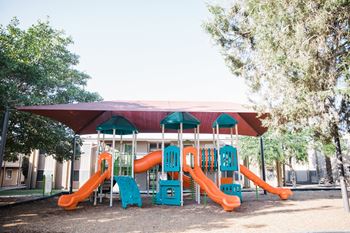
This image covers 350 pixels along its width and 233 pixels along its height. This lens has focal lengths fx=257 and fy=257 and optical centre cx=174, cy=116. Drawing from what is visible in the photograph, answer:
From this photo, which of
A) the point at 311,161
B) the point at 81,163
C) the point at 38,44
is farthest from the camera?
the point at 311,161

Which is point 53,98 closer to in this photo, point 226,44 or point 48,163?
point 226,44

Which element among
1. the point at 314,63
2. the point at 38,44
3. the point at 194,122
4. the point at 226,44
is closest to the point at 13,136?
the point at 38,44

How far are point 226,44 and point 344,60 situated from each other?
6.88 metres

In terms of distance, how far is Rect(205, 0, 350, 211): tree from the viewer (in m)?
8.62

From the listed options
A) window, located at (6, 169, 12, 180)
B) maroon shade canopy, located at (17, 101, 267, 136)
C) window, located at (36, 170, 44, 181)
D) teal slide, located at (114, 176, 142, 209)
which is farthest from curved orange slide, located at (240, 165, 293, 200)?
window, located at (6, 169, 12, 180)

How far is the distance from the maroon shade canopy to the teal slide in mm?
3245

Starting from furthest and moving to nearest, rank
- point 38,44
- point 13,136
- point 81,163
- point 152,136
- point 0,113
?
point 81,163
point 152,136
point 38,44
point 13,136
point 0,113

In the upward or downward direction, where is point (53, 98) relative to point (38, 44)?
downward

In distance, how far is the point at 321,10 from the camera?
848 cm

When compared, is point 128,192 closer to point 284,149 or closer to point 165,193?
point 165,193

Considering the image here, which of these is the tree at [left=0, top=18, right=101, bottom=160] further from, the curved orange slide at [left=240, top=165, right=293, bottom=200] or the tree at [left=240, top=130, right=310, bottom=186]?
the tree at [left=240, top=130, right=310, bottom=186]

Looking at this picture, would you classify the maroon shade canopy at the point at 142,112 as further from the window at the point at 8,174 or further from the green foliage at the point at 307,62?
the window at the point at 8,174

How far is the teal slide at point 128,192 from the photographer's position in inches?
438

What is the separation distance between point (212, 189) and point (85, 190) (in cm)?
569
